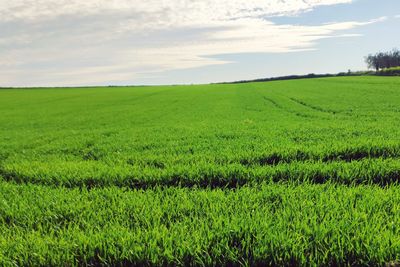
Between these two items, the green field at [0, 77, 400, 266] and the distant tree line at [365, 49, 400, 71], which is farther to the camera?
the distant tree line at [365, 49, 400, 71]

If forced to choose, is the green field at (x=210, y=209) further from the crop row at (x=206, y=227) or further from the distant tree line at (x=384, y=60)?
the distant tree line at (x=384, y=60)

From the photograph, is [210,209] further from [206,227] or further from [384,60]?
[384,60]

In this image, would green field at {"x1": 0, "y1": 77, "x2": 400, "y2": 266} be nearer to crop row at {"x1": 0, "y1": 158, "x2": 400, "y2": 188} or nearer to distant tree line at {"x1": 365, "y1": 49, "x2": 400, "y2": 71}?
crop row at {"x1": 0, "y1": 158, "x2": 400, "y2": 188}

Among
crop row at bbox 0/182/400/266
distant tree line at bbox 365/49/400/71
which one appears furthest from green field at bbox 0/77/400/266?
distant tree line at bbox 365/49/400/71

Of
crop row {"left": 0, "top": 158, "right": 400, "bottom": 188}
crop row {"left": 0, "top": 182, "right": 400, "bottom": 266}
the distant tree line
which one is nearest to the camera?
crop row {"left": 0, "top": 182, "right": 400, "bottom": 266}

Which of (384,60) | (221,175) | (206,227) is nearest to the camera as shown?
(206,227)

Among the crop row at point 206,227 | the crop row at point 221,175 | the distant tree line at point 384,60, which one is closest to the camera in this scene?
the crop row at point 206,227

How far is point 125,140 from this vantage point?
1077cm

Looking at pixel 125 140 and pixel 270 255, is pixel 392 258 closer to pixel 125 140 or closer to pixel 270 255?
pixel 270 255

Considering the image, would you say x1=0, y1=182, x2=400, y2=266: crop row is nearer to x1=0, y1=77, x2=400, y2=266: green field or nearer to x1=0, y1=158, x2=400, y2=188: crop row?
x1=0, y1=77, x2=400, y2=266: green field

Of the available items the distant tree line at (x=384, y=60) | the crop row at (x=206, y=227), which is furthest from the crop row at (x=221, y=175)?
the distant tree line at (x=384, y=60)

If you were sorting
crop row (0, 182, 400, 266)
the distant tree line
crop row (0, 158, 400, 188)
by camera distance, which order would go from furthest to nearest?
1. the distant tree line
2. crop row (0, 158, 400, 188)
3. crop row (0, 182, 400, 266)

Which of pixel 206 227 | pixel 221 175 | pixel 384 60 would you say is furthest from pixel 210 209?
pixel 384 60

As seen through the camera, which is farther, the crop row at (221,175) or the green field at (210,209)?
the crop row at (221,175)
